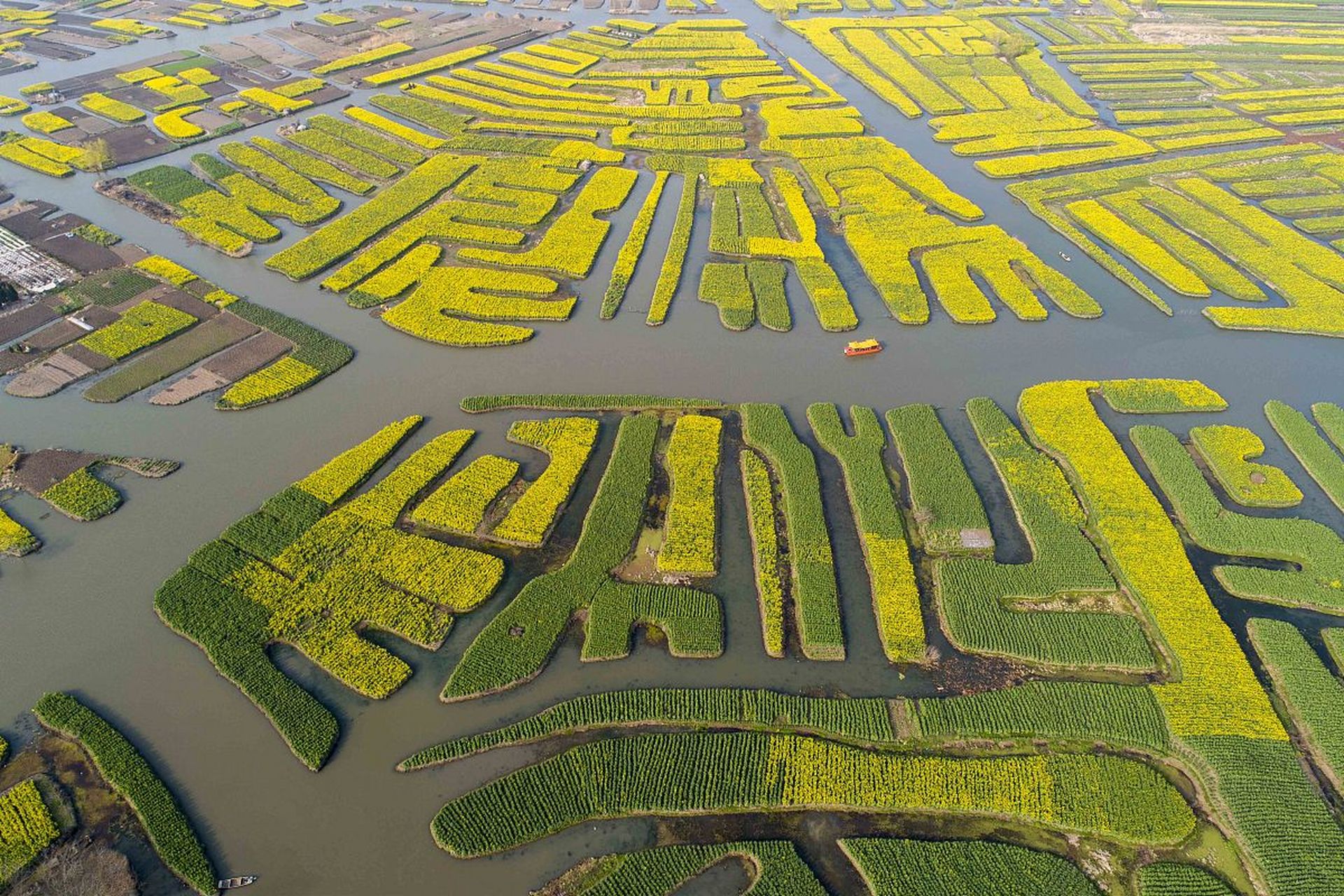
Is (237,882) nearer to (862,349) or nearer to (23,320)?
(862,349)

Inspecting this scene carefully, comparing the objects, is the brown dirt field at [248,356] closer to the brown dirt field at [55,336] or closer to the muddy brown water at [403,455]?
the muddy brown water at [403,455]

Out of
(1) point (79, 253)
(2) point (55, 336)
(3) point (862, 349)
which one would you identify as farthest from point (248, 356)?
(3) point (862, 349)

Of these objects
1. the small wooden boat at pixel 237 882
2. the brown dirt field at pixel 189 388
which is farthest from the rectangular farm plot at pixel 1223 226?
the brown dirt field at pixel 189 388

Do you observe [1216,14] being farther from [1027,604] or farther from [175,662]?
[175,662]

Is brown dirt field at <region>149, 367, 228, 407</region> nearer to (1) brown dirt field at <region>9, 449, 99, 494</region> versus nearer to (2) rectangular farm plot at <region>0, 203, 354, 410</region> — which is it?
(2) rectangular farm plot at <region>0, 203, 354, 410</region>

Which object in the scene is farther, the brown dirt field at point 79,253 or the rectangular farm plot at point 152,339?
the brown dirt field at point 79,253

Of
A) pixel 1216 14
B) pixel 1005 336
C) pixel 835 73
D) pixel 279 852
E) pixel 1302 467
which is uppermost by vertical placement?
pixel 1216 14

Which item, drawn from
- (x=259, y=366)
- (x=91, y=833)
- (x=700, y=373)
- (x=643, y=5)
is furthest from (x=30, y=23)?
(x=91, y=833)
